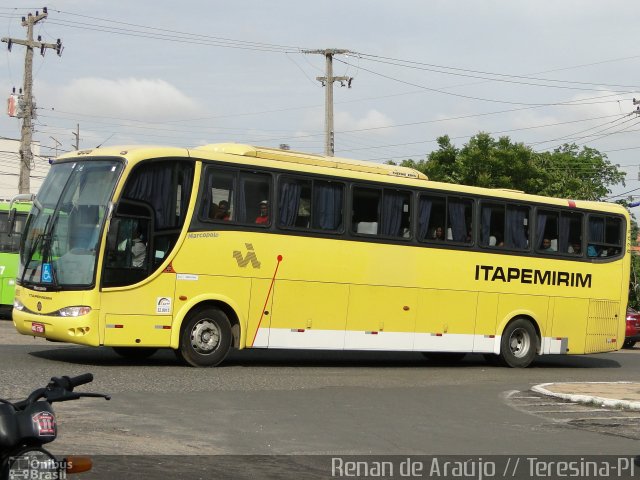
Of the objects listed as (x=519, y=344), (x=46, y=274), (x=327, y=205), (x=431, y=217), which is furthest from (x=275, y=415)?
(x=519, y=344)

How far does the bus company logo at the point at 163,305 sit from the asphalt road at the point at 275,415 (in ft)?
3.11

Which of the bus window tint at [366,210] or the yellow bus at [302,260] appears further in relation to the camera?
the bus window tint at [366,210]

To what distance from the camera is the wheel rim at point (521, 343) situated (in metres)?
23.1

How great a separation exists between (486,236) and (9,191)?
294 ft

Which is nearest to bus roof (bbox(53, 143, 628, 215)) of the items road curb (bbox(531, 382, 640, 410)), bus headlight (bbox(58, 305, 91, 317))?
bus headlight (bbox(58, 305, 91, 317))

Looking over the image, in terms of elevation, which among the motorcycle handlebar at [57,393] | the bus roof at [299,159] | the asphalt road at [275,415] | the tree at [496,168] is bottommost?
the asphalt road at [275,415]

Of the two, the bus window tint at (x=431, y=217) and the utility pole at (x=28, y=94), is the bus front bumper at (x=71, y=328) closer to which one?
the bus window tint at (x=431, y=217)

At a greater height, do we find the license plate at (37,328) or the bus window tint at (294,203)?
the bus window tint at (294,203)

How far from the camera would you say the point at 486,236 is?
22.4 meters

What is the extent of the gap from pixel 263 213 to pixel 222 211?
84 cm

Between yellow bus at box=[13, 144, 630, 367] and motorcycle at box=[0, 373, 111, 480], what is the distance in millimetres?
12044

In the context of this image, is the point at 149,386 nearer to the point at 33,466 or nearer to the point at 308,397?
the point at 308,397

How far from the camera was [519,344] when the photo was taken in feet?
76.2

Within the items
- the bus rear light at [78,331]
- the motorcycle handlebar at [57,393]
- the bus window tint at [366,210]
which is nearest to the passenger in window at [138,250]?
the bus rear light at [78,331]
